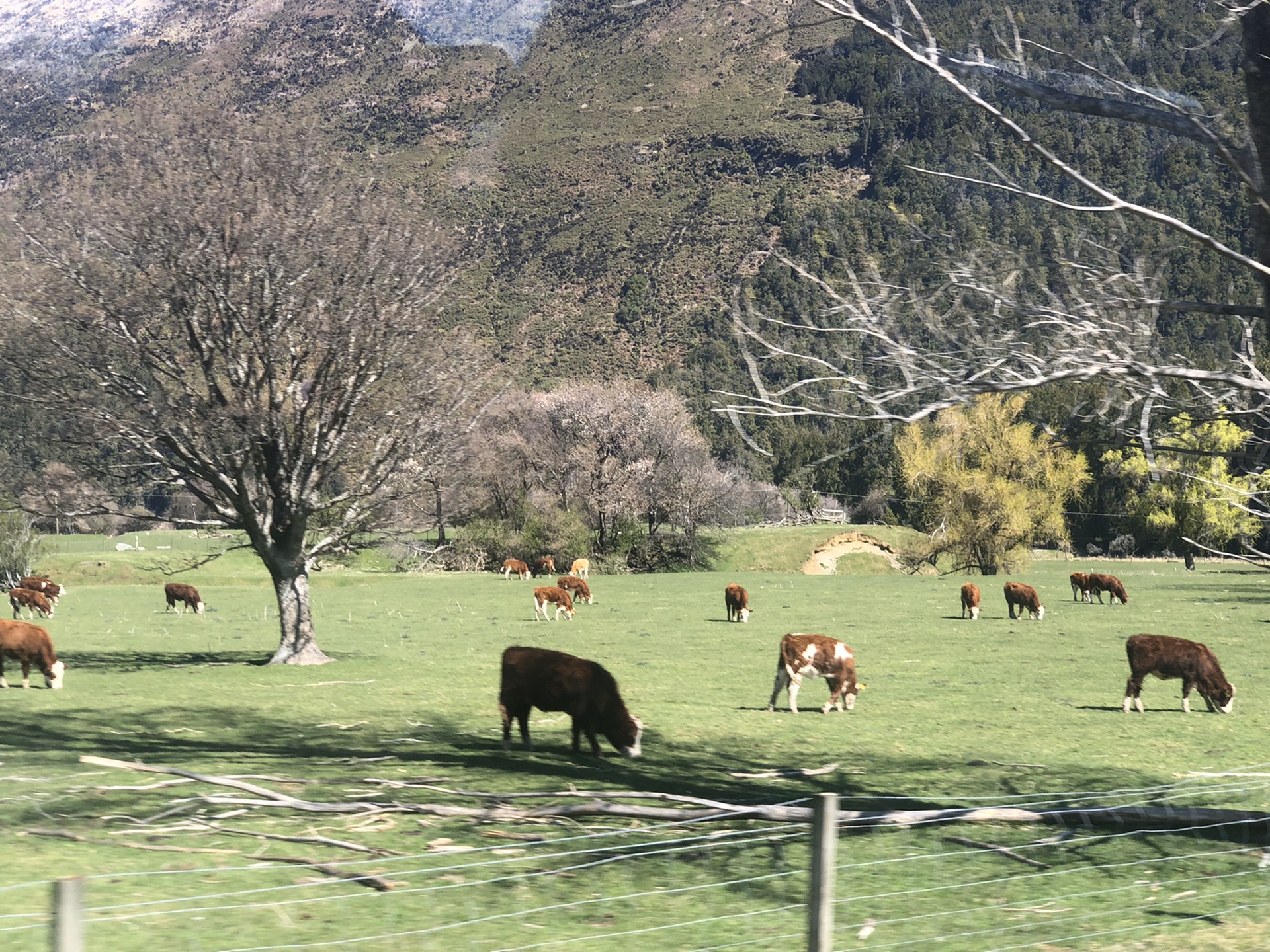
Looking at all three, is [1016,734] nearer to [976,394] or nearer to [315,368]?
[976,394]

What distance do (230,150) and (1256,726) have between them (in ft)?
58.1

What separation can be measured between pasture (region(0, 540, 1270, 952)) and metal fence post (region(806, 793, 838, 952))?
1.63m

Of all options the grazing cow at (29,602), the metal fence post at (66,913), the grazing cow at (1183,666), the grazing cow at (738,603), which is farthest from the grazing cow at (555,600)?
the metal fence post at (66,913)

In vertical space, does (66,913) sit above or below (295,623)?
above

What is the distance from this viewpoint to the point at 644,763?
12625mm

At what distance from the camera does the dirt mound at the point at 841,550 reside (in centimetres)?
7019

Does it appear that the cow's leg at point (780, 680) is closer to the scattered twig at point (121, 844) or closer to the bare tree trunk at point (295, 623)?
the bare tree trunk at point (295, 623)

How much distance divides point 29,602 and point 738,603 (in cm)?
1799

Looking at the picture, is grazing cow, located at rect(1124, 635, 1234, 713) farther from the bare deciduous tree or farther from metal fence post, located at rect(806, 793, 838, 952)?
metal fence post, located at rect(806, 793, 838, 952)

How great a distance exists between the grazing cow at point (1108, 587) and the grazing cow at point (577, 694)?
30.5 meters

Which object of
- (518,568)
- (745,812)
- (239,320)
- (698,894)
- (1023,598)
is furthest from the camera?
(518,568)

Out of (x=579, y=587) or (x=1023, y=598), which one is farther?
(x=579, y=587)

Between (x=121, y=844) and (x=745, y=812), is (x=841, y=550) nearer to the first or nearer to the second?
(x=121, y=844)

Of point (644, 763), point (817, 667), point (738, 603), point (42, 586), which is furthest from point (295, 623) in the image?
point (42, 586)
